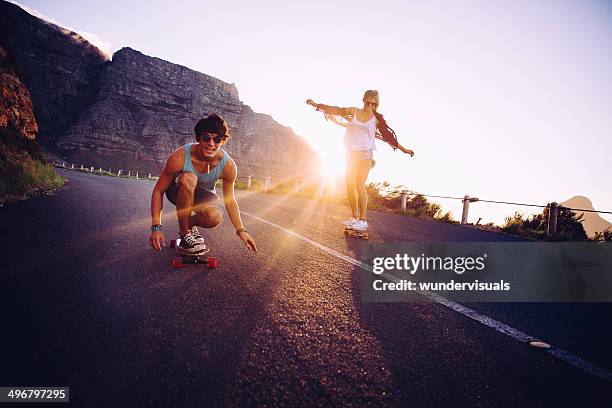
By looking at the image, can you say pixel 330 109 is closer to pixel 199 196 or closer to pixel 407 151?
pixel 407 151

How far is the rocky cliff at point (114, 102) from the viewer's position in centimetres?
8238

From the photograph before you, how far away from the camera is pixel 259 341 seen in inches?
61.2

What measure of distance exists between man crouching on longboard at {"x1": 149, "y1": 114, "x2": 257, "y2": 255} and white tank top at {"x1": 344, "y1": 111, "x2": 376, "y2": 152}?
296 cm

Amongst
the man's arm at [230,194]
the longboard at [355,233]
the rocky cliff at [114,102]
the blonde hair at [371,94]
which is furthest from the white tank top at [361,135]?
the rocky cliff at [114,102]

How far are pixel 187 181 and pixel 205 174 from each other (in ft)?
0.67

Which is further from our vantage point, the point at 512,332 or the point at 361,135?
the point at 361,135

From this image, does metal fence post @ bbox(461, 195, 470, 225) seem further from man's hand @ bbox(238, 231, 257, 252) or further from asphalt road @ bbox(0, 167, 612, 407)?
man's hand @ bbox(238, 231, 257, 252)

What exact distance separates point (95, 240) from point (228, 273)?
1862mm

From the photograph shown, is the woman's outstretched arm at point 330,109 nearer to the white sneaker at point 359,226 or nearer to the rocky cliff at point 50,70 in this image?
the white sneaker at point 359,226

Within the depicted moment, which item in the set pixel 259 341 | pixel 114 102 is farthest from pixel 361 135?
pixel 114 102

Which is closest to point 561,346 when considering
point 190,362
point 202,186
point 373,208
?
point 190,362

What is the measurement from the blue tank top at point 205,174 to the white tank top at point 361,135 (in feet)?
9.72

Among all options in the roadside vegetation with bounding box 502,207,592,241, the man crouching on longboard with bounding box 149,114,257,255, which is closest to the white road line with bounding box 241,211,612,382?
the man crouching on longboard with bounding box 149,114,257,255

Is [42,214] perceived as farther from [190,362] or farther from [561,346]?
[561,346]
